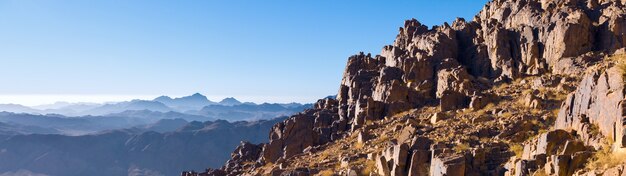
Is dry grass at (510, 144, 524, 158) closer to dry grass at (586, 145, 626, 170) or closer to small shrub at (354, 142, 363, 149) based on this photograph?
dry grass at (586, 145, 626, 170)

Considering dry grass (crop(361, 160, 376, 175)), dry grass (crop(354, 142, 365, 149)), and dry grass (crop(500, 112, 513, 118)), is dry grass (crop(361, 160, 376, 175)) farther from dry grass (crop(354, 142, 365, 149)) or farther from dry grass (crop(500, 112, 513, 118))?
dry grass (crop(500, 112, 513, 118))

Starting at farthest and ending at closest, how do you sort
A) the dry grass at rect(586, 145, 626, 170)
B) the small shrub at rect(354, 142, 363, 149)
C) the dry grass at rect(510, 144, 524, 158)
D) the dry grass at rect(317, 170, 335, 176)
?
the small shrub at rect(354, 142, 363, 149) → the dry grass at rect(317, 170, 335, 176) → the dry grass at rect(510, 144, 524, 158) → the dry grass at rect(586, 145, 626, 170)

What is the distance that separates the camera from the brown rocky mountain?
1137 inches

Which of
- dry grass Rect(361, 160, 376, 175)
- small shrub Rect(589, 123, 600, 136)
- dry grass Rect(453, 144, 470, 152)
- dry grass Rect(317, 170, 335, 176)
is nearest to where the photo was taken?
small shrub Rect(589, 123, 600, 136)

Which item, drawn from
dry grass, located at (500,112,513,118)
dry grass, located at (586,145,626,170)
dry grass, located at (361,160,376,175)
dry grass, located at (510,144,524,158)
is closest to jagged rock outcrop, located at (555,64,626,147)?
dry grass, located at (586,145,626,170)

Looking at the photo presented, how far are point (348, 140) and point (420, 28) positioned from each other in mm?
29121

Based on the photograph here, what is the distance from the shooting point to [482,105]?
158ft

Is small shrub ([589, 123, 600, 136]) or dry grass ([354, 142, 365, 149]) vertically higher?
small shrub ([589, 123, 600, 136])

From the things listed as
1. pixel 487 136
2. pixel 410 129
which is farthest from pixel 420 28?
pixel 487 136

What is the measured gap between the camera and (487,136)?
38938 millimetres

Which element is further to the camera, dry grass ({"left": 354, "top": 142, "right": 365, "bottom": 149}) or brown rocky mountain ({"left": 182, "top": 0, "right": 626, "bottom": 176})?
dry grass ({"left": 354, "top": 142, "right": 365, "bottom": 149})

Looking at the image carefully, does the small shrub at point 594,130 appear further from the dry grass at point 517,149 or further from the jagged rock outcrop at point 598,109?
the dry grass at point 517,149

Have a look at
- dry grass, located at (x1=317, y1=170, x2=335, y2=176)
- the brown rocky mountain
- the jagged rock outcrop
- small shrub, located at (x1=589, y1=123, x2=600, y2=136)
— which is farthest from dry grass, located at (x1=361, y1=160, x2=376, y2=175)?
small shrub, located at (x1=589, y1=123, x2=600, y2=136)

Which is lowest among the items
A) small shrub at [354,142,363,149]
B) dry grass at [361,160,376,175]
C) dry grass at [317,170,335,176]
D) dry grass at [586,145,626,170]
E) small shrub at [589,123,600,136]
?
dry grass at [317,170,335,176]
